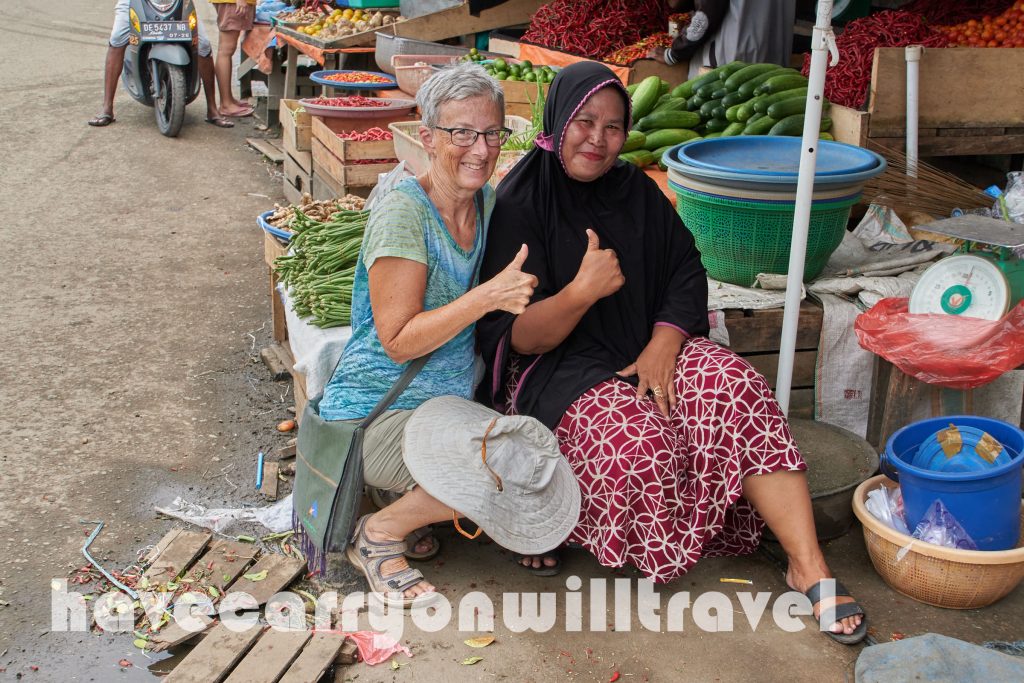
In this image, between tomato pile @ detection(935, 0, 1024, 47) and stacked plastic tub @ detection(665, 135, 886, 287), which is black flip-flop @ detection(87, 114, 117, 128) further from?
tomato pile @ detection(935, 0, 1024, 47)

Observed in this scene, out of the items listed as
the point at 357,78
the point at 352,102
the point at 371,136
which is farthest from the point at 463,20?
the point at 371,136

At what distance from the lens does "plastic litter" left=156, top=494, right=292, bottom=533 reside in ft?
10.8

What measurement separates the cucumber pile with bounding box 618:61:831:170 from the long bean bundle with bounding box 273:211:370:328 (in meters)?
1.61

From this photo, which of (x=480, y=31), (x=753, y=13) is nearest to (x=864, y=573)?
(x=753, y=13)

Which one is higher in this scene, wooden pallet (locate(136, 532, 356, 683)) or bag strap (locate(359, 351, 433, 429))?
bag strap (locate(359, 351, 433, 429))

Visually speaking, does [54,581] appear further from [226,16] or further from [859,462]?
[226,16]

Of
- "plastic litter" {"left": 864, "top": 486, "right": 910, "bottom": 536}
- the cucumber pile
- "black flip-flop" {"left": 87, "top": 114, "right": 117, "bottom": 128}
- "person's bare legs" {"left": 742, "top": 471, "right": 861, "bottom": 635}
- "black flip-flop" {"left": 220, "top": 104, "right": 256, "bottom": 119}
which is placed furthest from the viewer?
"black flip-flop" {"left": 220, "top": 104, "right": 256, "bottom": 119}

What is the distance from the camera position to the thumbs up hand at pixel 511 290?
2541 mm

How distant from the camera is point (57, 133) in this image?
28.1ft

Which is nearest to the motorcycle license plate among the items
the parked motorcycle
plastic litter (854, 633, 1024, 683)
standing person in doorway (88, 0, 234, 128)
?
the parked motorcycle

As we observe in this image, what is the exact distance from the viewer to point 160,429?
13.0ft

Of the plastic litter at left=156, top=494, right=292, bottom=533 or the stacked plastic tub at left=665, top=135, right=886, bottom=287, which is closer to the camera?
the plastic litter at left=156, top=494, right=292, bottom=533

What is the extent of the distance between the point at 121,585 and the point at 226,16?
24.7ft

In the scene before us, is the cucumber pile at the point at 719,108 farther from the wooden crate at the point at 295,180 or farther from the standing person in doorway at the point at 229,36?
the standing person in doorway at the point at 229,36
